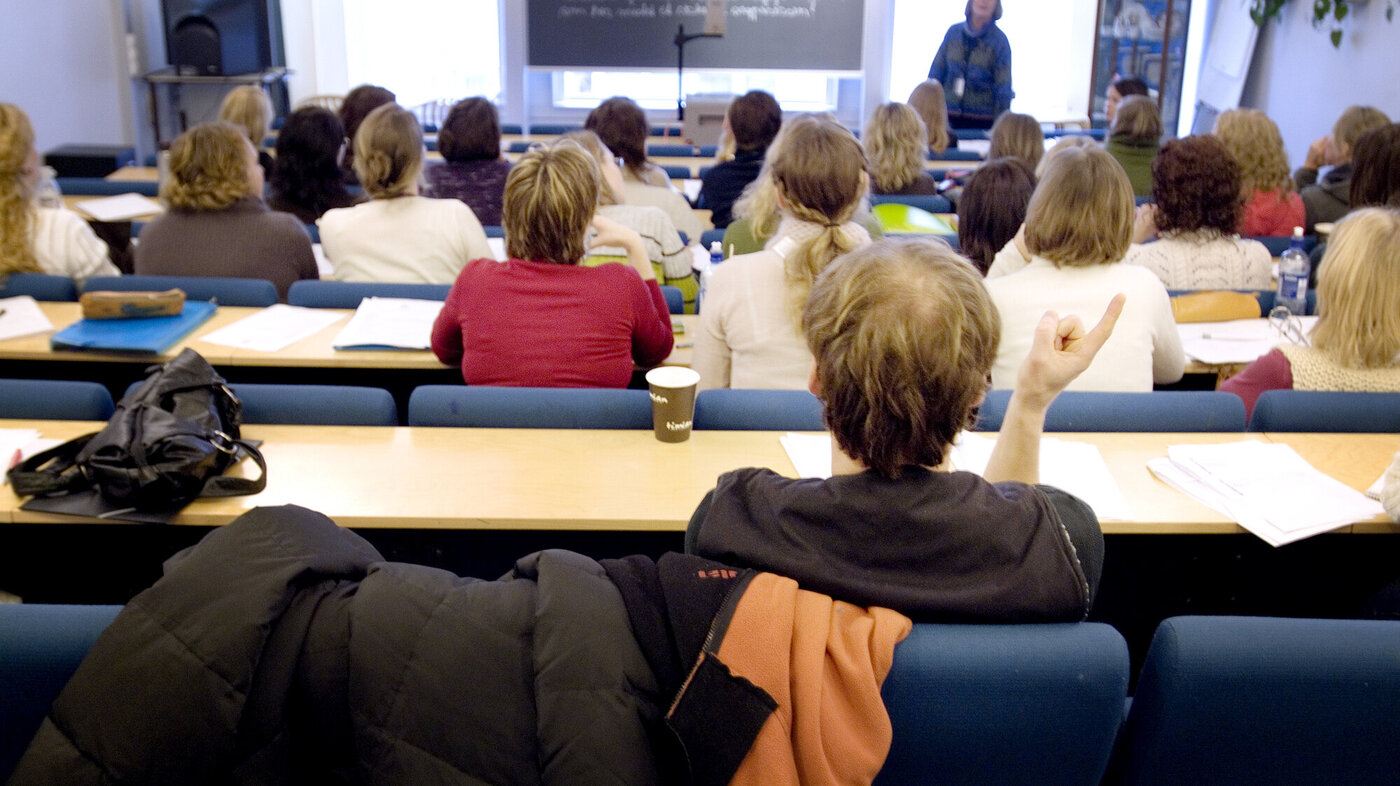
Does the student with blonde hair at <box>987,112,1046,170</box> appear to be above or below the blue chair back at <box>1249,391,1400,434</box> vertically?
above

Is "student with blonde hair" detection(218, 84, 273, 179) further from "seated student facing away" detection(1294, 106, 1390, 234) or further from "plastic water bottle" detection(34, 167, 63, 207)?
"seated student facing away" detection(1294, 106, 1390, 234)

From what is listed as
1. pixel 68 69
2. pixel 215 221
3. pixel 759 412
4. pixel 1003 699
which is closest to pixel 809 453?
pixel 759 412

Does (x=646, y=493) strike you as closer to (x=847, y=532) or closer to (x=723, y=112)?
(x=847, y=532)

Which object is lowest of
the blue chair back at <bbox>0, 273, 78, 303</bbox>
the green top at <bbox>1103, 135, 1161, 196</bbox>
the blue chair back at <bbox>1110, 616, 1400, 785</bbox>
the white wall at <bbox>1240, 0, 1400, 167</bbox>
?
the blue chair back at <bbox>1110, 616, 1400, 785</bbox>

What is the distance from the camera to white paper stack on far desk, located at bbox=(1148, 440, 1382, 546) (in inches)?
79.8

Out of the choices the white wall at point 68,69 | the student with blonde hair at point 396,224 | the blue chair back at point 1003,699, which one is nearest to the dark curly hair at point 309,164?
the student with blonde hair at point 396,224

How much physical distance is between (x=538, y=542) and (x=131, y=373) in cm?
151

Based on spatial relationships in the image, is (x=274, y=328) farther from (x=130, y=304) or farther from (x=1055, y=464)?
(x=1055, y=464)

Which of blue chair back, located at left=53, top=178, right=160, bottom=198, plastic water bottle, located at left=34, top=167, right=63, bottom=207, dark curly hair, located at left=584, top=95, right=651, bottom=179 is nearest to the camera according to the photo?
plastic water bottle, located at left=34, top=167, right=63, bottom=207

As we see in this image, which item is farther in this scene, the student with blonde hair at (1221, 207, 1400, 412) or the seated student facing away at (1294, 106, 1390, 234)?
the seated student facing away at (1294, 106, 1390, 234)

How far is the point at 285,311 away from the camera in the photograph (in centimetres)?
322

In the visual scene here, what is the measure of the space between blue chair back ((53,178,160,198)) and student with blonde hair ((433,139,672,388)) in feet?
10.4

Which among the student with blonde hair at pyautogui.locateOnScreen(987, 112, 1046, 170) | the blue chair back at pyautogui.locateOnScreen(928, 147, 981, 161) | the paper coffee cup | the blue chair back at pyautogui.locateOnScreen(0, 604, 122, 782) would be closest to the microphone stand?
the blue chair back at pyautogui.locateOnScreen(928, 147, 981, 161)

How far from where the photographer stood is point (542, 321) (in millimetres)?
2650
